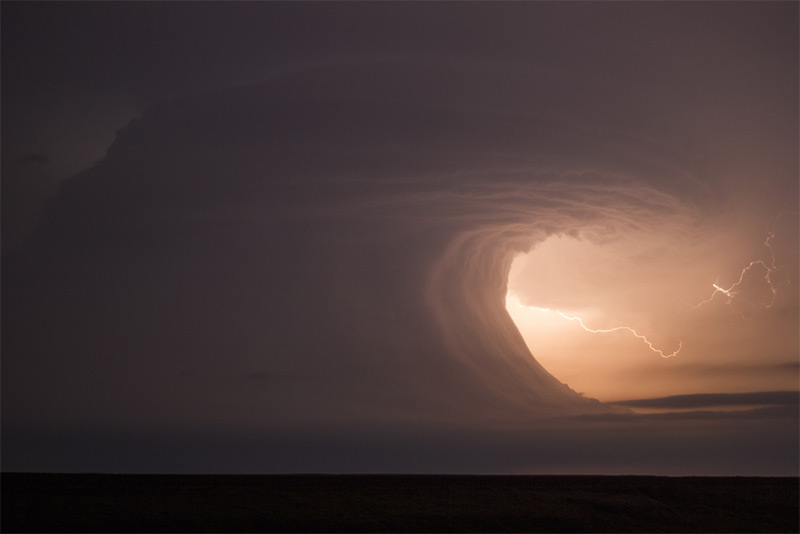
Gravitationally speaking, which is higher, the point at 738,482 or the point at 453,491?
the point at 738,482

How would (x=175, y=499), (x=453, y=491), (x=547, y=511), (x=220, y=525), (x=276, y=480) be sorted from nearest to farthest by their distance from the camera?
(x=220, y=525)
(x=175, y=499)
(x=547, y=511)
(x=453, y=491)
(x=276, y=480)

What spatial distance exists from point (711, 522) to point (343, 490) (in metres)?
18.8

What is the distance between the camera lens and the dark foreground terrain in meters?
28.2

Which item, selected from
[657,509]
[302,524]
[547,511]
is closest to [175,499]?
[302,524]

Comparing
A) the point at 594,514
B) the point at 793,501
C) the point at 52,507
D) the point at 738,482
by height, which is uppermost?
the point at 738,482

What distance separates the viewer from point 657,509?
1489 inches

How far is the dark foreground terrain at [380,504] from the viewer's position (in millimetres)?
28161

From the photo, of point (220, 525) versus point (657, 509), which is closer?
point (220, 525)

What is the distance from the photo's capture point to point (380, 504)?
3269 centimetres

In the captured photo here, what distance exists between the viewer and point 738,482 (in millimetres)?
48344

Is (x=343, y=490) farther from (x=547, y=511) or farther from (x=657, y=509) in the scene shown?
(x=657, y=509)

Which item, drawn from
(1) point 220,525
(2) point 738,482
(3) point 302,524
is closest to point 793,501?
(2) point 738,482

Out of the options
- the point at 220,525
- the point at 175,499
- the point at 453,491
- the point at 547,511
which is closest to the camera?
the point at 220,525

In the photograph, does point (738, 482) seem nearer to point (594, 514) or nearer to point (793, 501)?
point (793, 501)
